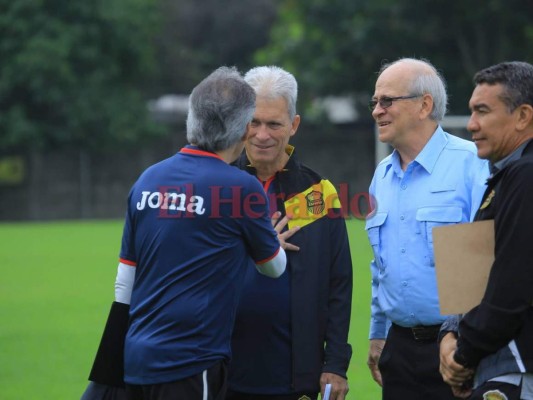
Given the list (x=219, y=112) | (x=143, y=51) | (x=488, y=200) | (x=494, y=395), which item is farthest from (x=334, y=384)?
(x=143, y=51)

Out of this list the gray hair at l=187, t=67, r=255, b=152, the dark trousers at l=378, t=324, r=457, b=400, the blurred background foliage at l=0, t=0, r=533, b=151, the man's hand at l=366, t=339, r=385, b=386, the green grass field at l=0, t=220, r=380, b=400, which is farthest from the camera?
the blurred background foliage at l=0, t=0, r=533, b=151

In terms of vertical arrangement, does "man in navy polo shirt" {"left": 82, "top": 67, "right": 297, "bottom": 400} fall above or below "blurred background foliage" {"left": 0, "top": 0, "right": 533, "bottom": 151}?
below

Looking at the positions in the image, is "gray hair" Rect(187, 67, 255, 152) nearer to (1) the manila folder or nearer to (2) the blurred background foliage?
(1) the manila folder

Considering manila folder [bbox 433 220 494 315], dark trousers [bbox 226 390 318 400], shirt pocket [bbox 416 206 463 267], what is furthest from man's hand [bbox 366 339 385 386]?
manila folder [bbox 433 220 494 315]

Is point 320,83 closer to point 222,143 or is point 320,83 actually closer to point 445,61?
point 445,61

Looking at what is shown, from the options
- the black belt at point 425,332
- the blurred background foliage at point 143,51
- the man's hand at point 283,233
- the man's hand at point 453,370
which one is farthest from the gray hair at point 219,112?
the blurred background foliage at point 143,51

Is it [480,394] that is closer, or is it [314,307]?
[480,394]

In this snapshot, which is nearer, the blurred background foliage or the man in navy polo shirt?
the man in navy polo shirt

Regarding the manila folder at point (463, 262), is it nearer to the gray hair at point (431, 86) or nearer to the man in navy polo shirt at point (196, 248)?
the man in navy polo shirt at point (196, 248)

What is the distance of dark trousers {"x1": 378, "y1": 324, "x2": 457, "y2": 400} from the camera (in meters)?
4.48

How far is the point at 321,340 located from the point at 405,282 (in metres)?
0.47

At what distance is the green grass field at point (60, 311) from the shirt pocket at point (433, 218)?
3.79 meters

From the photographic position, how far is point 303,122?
39938 millimetres

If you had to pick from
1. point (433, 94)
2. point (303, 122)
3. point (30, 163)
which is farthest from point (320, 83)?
point (433, 94)
